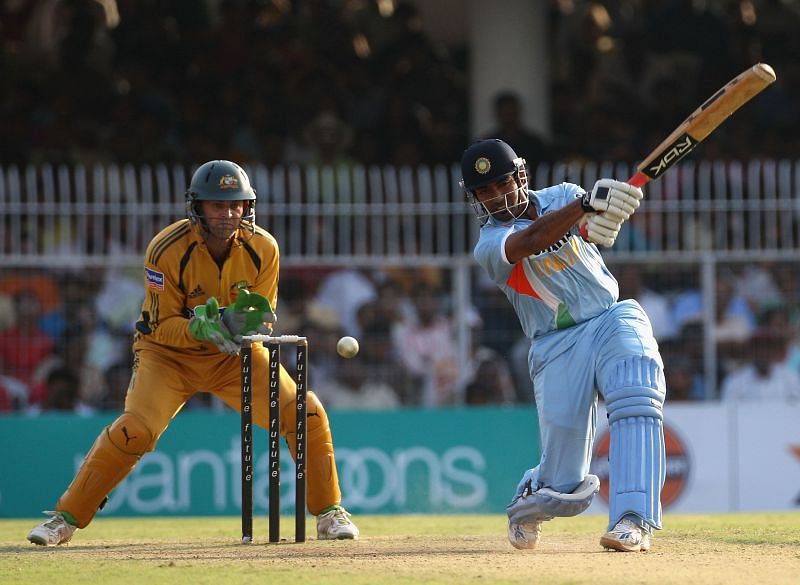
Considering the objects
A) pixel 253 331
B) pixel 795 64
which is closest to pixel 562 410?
pixel 253 331

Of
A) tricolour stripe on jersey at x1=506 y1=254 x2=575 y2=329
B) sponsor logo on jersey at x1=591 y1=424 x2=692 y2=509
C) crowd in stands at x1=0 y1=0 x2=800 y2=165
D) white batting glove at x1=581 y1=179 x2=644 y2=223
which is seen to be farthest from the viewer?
crowd in stands at x1=0 y1=0 x2=800 y2=165

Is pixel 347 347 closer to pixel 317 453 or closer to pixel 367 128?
pixel 317 453

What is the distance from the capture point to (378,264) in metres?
12.7

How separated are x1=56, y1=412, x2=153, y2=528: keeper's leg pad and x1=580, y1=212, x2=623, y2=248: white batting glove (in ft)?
8.74

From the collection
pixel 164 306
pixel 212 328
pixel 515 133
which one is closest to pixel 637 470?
pixel 212 328

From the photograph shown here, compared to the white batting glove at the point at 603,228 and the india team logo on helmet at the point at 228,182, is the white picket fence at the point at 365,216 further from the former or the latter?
the white batting glove at the point at 603,228

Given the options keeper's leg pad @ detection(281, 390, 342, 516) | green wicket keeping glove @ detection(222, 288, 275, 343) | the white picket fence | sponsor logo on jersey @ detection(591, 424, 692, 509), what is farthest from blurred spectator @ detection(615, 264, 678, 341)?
green wicket keeping glove @ detection(222, 288, 275, 343)

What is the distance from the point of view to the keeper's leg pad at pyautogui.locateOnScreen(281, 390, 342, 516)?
8.06 m

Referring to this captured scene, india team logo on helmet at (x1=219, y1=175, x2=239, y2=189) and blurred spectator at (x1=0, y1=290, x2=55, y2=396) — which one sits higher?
india team logo on helmet at (x1=219, y1=175, x2=239, y2=189)

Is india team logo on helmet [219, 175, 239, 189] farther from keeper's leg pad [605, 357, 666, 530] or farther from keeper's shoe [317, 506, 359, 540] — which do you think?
keeper's leg pad [605, 357, 666, 530]

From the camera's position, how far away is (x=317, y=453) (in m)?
8.18

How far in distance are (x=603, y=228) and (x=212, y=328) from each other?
2.07m

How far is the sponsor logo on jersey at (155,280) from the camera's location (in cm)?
803

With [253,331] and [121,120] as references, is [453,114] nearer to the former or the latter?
[121,120]
